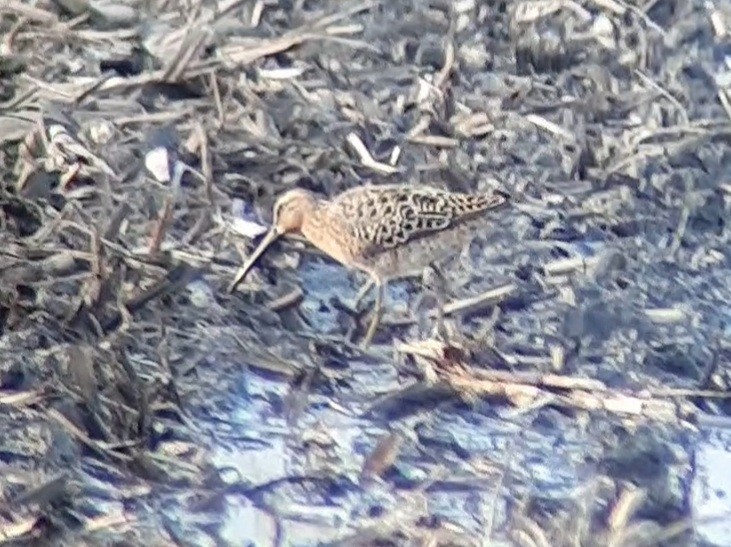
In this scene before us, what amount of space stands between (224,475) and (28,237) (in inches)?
25.5

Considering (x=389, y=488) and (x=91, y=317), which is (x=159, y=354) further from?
(x=389, y=488)

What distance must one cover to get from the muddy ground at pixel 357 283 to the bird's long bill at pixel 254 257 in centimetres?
2

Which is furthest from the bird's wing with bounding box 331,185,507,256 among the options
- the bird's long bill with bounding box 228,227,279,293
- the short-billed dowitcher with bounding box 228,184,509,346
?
the bird's long bill with bounding box 228,227,279,293

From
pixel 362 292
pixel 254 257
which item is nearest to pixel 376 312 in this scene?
pixel 362 292

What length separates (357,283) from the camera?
2439mm

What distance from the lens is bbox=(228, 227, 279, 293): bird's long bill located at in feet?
7.94

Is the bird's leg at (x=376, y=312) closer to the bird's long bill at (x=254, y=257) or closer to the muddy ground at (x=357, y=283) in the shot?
the muddy ground at (x=357, y=283)

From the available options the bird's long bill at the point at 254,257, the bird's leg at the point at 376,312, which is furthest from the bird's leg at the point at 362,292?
the bird's long bill at the point at 254,257

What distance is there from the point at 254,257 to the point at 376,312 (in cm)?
24

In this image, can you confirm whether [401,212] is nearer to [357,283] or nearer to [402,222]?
[402,222]

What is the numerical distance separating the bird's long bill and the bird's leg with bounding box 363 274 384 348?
0.60 ft

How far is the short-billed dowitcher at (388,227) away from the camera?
238 cm

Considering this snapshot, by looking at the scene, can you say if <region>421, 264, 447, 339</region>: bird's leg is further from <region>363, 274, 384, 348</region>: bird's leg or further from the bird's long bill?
the bird's long bill

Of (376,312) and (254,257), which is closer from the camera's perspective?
(376,312)
